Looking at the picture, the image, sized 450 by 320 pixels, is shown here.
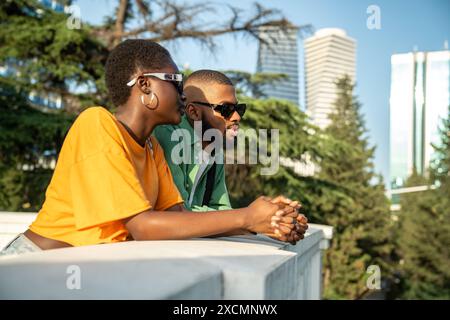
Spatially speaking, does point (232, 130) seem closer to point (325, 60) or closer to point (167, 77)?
point (167, 77)

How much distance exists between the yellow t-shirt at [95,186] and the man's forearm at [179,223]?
0.05 m

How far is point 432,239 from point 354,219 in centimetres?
646

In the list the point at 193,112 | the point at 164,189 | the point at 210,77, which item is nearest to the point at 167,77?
the point at 164,189

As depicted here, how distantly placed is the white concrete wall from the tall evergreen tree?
33.1 metres

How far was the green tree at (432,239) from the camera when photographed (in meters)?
39.2

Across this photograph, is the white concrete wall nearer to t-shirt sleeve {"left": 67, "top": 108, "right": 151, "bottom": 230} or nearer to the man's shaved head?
t-shirt sleeve {"left": 67, "top": 108, "right": 151, "bottom": 230}

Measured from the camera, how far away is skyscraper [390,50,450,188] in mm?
123000

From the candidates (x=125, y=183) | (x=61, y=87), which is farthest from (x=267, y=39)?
(x=125, y=183)

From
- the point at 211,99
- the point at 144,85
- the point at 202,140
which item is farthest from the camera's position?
the point at 211,99

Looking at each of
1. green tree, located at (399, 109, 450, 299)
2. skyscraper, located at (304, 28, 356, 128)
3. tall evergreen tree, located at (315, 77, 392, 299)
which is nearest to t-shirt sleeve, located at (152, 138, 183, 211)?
tall evergreen tree, located at (315, 77, 392, 299)

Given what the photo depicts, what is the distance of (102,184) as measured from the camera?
5.60ft

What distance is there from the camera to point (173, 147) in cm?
274

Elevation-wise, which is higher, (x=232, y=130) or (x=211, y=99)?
(x=211, y=99)
